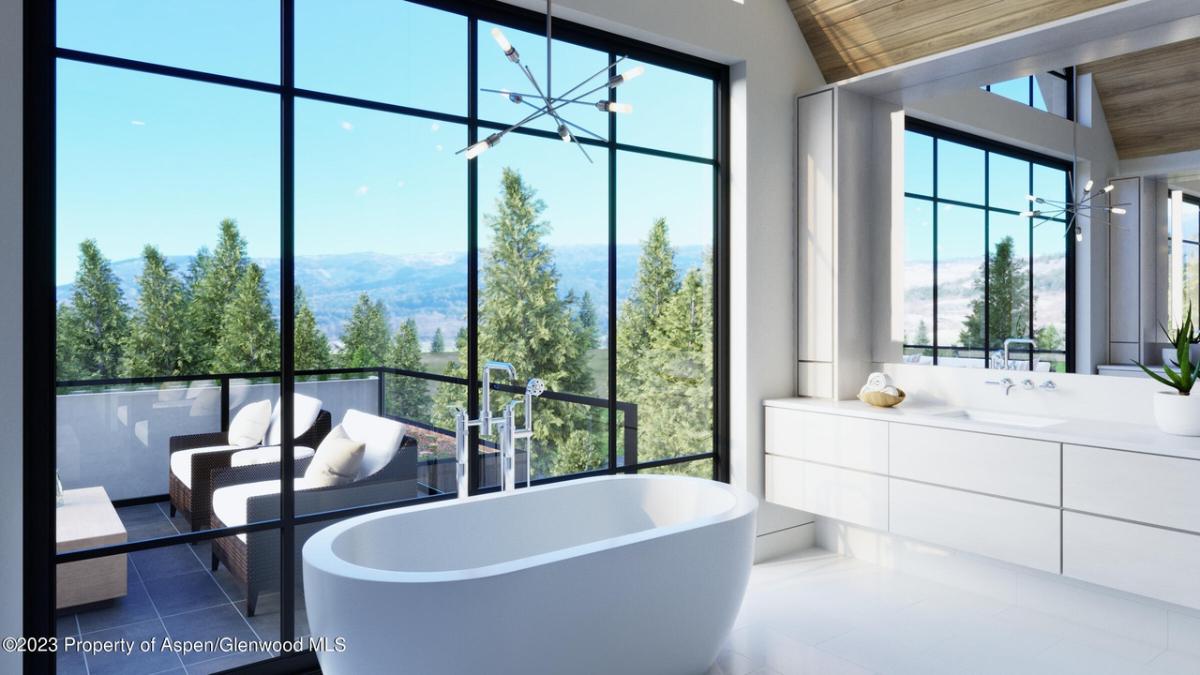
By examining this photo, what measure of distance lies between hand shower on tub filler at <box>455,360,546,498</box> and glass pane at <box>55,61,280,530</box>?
0.70 m

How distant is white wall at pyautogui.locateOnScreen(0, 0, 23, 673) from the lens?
2.22 meters

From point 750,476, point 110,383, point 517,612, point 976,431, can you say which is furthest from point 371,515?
point 976,431

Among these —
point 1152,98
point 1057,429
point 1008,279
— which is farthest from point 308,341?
point 1152,98

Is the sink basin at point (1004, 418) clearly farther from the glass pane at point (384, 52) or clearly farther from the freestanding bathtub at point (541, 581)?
the glass pane at point (384, 52)

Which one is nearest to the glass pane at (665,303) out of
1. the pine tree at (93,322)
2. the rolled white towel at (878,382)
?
the rolled white towel at (878,382)

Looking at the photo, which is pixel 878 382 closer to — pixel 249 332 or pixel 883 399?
pixel 883 399

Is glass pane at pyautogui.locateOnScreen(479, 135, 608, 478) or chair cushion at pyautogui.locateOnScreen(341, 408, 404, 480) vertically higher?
glass pane at pyautogui.locateOnScreen(479, 135, 608, 478)

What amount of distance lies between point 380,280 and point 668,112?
1866 millimetres

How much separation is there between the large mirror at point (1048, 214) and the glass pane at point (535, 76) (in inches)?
68.5

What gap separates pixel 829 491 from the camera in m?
3.82

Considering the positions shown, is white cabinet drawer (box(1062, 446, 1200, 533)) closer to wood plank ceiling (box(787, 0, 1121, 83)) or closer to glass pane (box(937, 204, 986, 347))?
glass pane (box(937, 204, 986, 347))

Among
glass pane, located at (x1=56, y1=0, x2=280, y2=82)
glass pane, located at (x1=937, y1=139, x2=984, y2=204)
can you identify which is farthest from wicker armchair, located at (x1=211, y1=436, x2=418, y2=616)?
glass pane, located at (x1=937, y1=139, x2=984, y2=204)

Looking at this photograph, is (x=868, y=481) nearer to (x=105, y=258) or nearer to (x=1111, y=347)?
(x=1111, y=347)

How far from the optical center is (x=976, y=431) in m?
3.22
